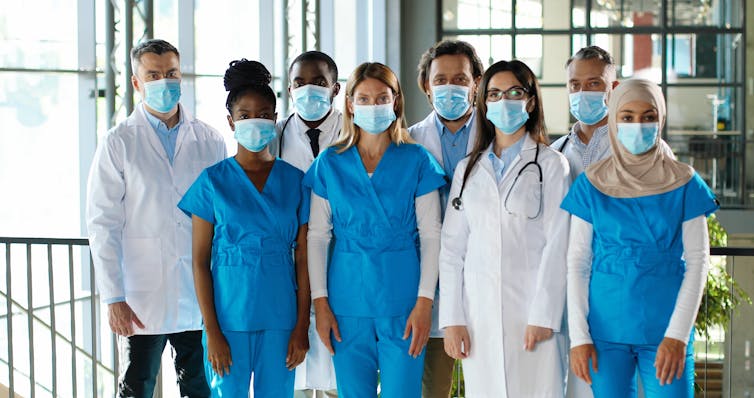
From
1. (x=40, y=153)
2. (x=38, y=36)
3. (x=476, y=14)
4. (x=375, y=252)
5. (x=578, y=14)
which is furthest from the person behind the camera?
(x=476, y=14)

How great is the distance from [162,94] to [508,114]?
1225mm

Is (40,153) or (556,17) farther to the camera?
(556,17)

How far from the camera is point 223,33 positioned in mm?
8125

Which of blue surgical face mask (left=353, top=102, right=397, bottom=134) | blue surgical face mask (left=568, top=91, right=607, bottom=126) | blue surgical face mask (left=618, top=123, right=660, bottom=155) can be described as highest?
blue surgical face mask (left=568, top=91, right=607, bottom=126)

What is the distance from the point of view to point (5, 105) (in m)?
5.86

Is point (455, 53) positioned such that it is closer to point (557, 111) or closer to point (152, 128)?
point (152, 128)

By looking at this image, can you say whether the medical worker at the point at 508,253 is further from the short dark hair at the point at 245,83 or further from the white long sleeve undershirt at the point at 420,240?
the short dark hair at the point at 245,83

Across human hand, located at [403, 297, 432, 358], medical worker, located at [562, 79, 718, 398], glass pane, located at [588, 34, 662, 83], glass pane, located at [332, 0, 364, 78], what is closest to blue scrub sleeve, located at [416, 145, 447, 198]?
human hand, located at [403, 297, 432, 358]

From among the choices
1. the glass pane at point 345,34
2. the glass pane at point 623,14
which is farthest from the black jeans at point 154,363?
the glass pane at point 623,14

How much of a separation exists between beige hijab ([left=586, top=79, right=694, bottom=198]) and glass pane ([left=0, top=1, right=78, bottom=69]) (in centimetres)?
414

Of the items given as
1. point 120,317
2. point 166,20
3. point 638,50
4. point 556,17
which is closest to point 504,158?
point 120,317

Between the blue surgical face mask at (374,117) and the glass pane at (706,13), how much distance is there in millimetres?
11895

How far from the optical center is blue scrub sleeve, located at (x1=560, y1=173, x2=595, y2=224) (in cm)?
280

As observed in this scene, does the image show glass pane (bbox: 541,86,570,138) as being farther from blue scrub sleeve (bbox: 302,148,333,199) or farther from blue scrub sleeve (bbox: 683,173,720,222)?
blue scrub sleeve (bbox: 683,173,720,222)
